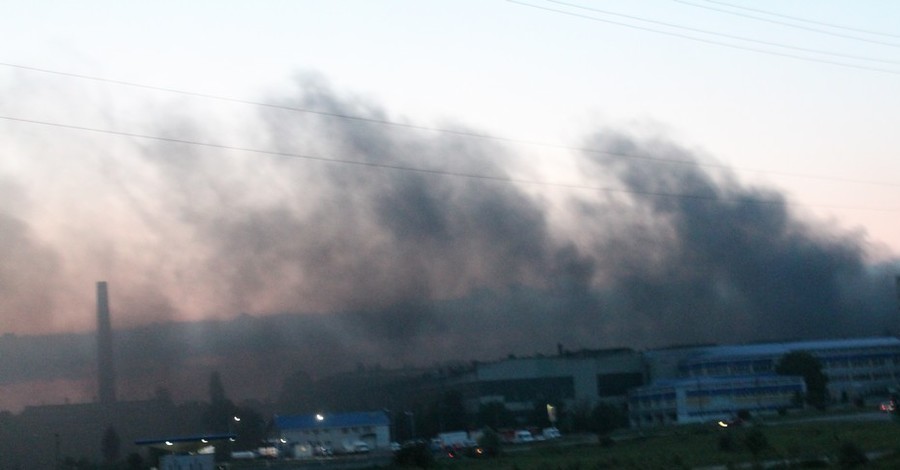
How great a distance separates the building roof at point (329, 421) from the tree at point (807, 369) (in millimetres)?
51714

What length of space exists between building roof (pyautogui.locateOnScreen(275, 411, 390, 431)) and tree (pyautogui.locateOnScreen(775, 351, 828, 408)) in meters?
51.7

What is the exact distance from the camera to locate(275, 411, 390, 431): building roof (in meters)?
98.6

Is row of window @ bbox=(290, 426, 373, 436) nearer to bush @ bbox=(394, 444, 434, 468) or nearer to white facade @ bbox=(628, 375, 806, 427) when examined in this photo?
bush @ bbox=(394, 444, 434, 468)

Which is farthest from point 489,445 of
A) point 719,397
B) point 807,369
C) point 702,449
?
point 807,369

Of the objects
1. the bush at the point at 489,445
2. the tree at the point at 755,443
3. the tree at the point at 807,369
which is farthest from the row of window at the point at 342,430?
the tree at the point at 807,369

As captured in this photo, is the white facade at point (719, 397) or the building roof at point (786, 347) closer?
the white facade at point (719, 397)

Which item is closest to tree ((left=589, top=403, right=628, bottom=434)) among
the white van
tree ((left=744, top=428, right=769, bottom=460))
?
the white van

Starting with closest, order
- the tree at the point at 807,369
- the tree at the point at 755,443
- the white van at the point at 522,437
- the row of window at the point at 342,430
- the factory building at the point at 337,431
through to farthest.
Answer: the tree at the point at 755,443
the white van at the point at 522,437
the factory building at the point at 337,431
the row of window at the point at 342,430
the tree at the point at 807,369

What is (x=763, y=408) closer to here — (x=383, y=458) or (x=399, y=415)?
(x=399, y=415)

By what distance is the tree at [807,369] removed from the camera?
121 metres

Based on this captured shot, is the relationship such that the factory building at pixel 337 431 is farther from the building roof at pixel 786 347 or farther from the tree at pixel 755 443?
the building roof at pixel 786 347

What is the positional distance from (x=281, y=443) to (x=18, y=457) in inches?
1232

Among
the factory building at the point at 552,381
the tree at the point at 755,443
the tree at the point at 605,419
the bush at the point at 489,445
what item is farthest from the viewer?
→ the factory building at the point at 552,381

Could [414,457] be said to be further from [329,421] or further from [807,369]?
[807,369]
